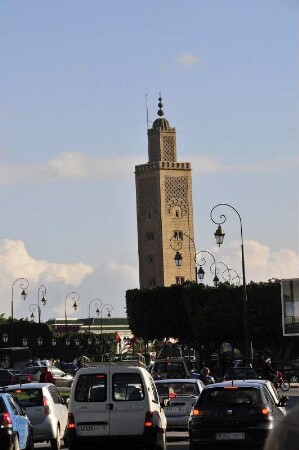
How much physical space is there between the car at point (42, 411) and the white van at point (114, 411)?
12.0 ft

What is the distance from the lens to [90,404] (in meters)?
19.8

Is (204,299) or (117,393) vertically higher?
(204,299)

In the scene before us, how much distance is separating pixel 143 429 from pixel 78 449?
3.41ft

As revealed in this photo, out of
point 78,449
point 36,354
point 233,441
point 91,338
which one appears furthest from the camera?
point 91,338

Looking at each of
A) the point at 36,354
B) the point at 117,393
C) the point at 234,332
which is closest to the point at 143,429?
the point at 117,393

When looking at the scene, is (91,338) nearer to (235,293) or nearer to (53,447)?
(235,293)

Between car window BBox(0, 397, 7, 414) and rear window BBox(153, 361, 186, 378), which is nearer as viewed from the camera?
car window BBox(0, 397, 7, 414)

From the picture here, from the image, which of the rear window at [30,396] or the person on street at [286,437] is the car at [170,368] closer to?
the rear window at [30,396]

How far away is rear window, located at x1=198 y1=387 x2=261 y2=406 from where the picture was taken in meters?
18.7

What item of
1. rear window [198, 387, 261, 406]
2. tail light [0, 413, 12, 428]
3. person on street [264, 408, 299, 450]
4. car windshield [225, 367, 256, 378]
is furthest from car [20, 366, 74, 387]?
person on street [264, 408, 299, 450]

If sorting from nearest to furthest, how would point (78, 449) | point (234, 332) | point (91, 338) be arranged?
point (78, 449), point (234, 332), point (91, 338)

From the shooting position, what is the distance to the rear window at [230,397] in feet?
61.5

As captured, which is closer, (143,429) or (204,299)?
(143,429)

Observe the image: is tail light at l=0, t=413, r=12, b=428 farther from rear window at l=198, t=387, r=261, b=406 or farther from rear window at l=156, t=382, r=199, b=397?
rear window at l=156, t=382, r=199, b=397
